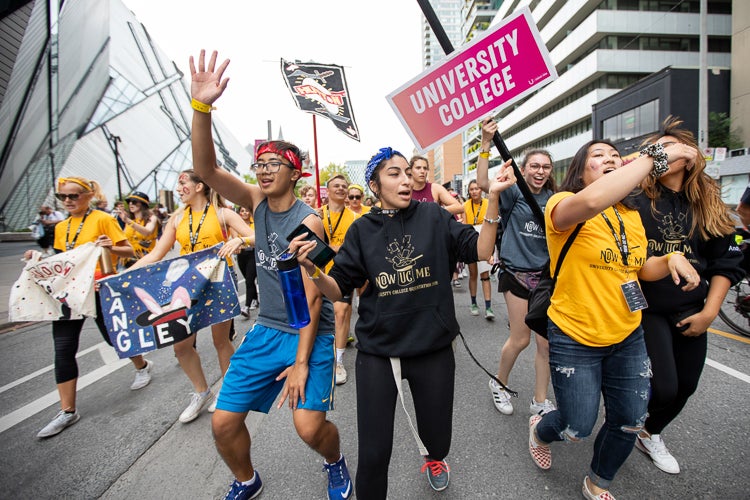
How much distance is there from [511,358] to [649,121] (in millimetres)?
28332

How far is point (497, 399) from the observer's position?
2959mm

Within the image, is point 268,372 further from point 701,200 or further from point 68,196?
point 701,200

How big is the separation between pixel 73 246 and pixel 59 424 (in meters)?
1.55

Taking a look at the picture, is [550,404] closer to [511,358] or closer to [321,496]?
[511,358]

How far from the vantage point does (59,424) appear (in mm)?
2961

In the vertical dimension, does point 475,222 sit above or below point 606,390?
above

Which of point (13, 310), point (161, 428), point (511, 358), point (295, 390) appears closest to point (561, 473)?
point (511, 358)

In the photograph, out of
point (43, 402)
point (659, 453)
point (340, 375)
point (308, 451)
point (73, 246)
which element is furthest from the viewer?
point (340, 375)

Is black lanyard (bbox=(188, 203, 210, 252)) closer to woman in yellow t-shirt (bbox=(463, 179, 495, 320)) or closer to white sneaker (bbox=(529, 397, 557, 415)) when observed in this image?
white sneaker (bbox=(529, 397, 557, 415))

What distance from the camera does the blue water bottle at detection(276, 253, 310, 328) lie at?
1566 millimetres

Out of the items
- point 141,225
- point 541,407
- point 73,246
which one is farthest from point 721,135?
point 73,246

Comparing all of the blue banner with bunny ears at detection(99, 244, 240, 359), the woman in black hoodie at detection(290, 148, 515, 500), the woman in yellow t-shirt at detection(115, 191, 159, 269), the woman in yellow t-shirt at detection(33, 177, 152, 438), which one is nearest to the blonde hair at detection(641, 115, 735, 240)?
the woman in black hoodie at detection(290, 148, 515, 500)

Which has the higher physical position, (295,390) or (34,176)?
(34,176)

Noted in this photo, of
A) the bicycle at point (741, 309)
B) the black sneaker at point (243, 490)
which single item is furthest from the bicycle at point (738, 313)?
the black sneaker at point (243, 490)
